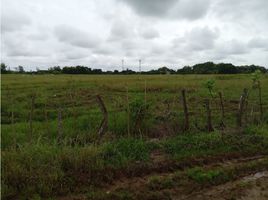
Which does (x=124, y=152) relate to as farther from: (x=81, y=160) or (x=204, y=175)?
(x=204, y=175)

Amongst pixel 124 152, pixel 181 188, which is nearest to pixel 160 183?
pixel 181 188

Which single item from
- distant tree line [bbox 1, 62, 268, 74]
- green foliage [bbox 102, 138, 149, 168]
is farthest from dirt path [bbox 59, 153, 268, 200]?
distant tree line [bbox 1, 62, 268, 74]

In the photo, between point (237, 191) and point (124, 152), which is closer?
point (237, 191)

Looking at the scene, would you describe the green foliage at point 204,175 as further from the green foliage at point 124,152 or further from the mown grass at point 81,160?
the green foliage at point 124,152

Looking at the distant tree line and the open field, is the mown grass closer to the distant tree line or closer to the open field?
the open field

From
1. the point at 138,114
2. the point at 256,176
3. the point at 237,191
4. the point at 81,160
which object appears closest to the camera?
the point at 237,191

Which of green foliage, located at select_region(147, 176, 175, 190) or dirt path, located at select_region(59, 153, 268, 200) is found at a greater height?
green foliage, located at select_region(147, 176, 175, 190)

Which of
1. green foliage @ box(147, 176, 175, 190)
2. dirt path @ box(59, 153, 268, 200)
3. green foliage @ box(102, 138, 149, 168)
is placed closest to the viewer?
dirt path @ box(59, 153, 268, 200)

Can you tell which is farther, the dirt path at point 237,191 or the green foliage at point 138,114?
the green foliage at point 138,114

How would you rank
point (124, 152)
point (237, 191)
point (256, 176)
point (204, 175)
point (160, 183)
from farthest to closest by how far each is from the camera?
point (124, 152) < point (256, 176) < point (204, 175) < point (160, 183) < point (237, 191)

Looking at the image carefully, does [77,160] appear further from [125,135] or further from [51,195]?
[125,135]

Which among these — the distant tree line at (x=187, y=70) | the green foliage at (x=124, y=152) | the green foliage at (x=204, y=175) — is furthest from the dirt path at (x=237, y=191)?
the distant tree line at (x=187, y=70)

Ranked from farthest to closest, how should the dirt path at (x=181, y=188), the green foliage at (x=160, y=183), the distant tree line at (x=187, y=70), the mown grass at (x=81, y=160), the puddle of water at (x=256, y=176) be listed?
1. the distant tree line at (x=187, y=70)
2. the puddle of water at (x=256, y=176)
3. the green foliage at (x=160, y=183)
4. the mown grass at (x=81, y=160)
5. the dirt path at (x=181, y=188)

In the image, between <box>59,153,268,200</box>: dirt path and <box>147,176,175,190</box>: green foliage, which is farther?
<box>147,176,175,190</box>: green foliage
